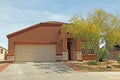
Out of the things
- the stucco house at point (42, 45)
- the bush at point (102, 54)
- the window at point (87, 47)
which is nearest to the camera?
the bush at point (102, 54)

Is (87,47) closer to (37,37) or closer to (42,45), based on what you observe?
(42,45)

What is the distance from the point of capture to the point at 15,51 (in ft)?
111

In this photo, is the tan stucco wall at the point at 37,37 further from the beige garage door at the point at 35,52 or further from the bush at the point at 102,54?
the bush at the point at 102,54

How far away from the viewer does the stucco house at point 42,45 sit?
111 feet

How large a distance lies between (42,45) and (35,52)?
1.39 m

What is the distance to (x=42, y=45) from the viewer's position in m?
34.8

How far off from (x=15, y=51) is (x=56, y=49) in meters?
5.67

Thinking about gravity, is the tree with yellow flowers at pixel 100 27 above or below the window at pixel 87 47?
above

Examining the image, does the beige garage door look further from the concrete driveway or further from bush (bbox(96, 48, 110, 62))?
the concrete driveway

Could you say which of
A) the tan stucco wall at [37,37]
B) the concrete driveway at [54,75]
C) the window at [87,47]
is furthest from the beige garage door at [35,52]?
the concrete driveway at [54,75]

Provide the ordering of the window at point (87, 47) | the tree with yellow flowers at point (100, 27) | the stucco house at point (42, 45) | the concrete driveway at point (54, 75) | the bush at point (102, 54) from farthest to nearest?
1. the stucco house at point (42, 45)
2. the window at point (87, 47)
3. the bush at point (102, 54)
4. the tree with yellow flowers at point (100, 27)
5. the concrete driveway at point (54, 75)

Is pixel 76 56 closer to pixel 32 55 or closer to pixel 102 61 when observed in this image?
pixel 102 61

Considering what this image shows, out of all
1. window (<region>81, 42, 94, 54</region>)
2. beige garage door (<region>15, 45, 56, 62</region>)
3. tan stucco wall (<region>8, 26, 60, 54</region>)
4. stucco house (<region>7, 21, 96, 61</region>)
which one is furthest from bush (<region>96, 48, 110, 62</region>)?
tan stucco wall (<region>8, 26, 60, 54</region>)

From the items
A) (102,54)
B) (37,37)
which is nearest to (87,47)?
(102,54)
